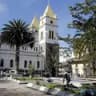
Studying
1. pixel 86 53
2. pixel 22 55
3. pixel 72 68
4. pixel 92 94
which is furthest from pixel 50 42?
pixel 92 94

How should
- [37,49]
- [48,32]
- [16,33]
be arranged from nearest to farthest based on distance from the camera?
[16,33]
[37,49]
[48,32]

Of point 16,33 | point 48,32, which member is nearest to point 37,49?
point 48,32

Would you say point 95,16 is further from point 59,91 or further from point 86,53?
point 59,91

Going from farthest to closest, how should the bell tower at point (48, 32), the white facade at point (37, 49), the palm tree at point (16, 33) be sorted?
1. the bell tower at point (48, 32)
2. the white facade at point (37, 49)
3. the palm tree at point (16, 33)

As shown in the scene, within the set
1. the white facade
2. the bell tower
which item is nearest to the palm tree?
the white facade

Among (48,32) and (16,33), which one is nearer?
(16,33)

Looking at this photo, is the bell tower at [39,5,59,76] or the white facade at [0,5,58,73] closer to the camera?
the white facade at [0,5,58,73]

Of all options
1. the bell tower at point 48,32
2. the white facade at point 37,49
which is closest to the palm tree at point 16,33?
the white facade at point 37,49

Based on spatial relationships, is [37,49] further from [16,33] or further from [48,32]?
[16,33]

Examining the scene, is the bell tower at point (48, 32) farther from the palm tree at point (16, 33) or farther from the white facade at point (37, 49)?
the palm tree at point (16, 33)

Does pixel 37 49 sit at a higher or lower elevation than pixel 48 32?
lower

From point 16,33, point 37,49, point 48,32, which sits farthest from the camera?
point 48,32

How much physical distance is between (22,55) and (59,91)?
238ft

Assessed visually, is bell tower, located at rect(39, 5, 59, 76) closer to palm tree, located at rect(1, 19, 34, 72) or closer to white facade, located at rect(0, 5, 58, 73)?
white facade, located at rect(0, 5, 58, 73)
